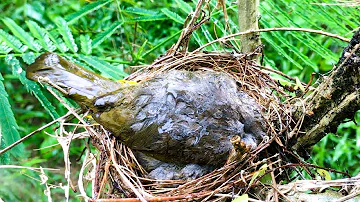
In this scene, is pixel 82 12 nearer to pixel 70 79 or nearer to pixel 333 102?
pixel 70 79

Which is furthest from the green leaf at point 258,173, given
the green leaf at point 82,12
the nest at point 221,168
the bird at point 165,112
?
the green leaf at point 82,12

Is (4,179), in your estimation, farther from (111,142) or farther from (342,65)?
(342,65)

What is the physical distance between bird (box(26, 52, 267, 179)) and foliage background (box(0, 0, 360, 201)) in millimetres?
186

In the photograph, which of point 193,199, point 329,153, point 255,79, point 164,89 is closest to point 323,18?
point 255,79

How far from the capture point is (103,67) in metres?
1.62

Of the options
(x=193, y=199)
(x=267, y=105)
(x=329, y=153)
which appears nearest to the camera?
(x=193, y=199)

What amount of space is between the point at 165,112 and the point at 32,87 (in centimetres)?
51

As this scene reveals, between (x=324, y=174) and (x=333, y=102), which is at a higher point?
(x=333, y=102)

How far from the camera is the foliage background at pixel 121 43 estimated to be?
160 cm

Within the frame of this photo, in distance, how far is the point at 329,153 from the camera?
2977 mm

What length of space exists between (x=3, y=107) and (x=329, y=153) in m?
2.35

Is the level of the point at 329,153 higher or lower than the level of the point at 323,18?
lower

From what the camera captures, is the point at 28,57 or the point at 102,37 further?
the point at 102,37

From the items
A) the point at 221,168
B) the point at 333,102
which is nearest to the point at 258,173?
the point at 221,168
